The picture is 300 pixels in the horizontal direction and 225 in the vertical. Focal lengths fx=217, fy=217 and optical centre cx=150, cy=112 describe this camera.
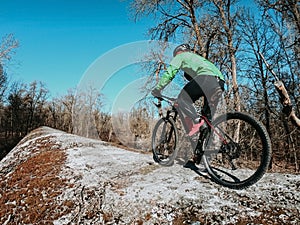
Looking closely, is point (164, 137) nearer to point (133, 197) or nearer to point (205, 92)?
point (205, 92)

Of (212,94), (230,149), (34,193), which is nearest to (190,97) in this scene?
(212,94)

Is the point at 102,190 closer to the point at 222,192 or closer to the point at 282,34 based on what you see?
the point at 222,192

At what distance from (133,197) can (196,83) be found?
179 cm

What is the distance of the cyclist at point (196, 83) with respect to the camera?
9.36ft

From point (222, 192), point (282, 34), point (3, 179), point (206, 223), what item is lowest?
point (3, 179)

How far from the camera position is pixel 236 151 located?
258cm

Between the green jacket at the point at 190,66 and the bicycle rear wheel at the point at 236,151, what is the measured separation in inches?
26.6

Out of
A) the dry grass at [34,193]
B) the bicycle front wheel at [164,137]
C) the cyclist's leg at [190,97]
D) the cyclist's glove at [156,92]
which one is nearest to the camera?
Result: the dry grass at [34,193]

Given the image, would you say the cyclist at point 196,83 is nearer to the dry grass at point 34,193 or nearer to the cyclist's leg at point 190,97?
the cyclist's leg at point 190,97

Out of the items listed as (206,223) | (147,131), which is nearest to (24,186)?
(206,223)

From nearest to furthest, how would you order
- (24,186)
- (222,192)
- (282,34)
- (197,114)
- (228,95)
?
(222,192), (24,186), (197,114), (228,95), (282,34)

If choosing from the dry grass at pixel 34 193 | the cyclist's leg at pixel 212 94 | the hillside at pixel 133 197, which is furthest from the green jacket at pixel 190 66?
the dry grass at pixel 34 193

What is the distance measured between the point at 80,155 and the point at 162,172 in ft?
4.23

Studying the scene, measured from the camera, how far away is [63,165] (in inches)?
105
